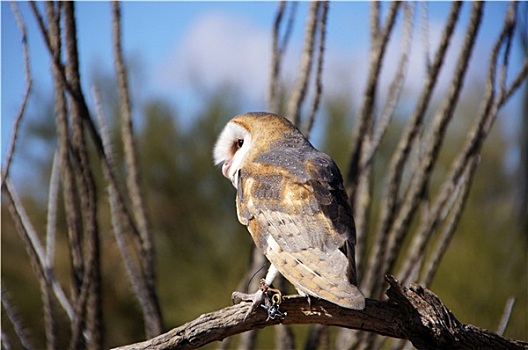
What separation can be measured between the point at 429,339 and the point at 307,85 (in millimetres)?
1404

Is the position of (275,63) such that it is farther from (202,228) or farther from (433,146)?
(202,228)

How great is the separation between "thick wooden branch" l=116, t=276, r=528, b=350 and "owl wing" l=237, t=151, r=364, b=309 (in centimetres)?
15

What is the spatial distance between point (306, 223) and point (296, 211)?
0.17 feet

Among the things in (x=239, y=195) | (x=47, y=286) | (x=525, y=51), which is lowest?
(x=47, y=286)

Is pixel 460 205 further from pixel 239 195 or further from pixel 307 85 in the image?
pixel 239 195

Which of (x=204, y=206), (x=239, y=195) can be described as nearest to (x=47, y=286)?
(x=239, y=195)

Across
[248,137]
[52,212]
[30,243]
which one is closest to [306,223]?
[248,137]

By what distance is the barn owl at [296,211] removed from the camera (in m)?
1.99

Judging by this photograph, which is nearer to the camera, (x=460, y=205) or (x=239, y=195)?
(x=239, y=195)

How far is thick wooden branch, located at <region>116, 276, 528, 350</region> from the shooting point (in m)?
2.06

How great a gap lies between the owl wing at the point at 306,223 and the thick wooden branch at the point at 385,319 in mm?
150

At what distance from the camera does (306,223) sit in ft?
6.93

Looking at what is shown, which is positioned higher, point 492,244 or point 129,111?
point 129,111

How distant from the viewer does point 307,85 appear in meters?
3.23
